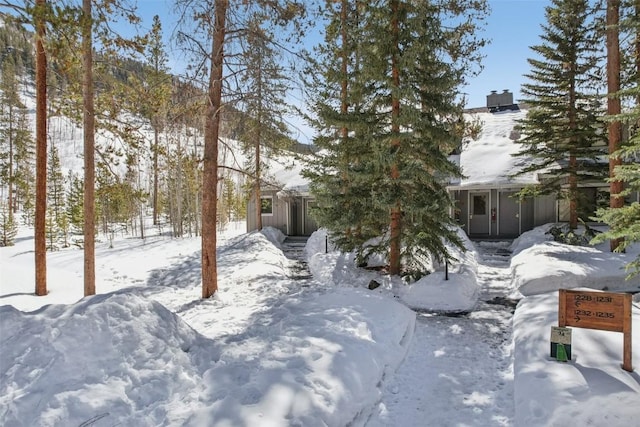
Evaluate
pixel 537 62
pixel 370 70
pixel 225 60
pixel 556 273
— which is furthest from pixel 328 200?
pixel 537 62

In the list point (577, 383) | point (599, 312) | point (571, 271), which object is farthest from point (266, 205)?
point (577, 383)

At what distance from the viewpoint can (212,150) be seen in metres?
8.80

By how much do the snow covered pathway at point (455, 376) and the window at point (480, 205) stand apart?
1111cm

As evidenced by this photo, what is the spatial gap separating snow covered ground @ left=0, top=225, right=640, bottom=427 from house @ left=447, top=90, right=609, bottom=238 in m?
9.93

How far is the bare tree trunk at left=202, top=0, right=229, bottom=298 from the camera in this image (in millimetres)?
8312

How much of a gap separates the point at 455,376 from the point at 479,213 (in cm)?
1486

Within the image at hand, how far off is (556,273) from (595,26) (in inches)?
368

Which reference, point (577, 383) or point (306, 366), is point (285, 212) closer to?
point (306, 366)

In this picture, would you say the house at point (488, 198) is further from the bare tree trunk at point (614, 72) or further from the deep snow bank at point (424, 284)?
the deep snow bank at point (424, 284)

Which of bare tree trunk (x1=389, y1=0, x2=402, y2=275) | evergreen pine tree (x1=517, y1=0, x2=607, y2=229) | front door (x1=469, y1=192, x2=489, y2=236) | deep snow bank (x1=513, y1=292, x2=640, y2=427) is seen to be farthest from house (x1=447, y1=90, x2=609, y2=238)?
deep snow bank (x1=513, y1=292, x2=640, y2=427)

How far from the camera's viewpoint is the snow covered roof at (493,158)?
53.0 ft

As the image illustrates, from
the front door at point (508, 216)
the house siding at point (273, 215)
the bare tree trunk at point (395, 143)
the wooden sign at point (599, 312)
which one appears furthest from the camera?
the house siding at point (273, 215)

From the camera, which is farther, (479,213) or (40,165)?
(479,213)

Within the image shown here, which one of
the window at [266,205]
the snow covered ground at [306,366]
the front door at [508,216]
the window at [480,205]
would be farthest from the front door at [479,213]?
the snow covered ground at [306,366]
